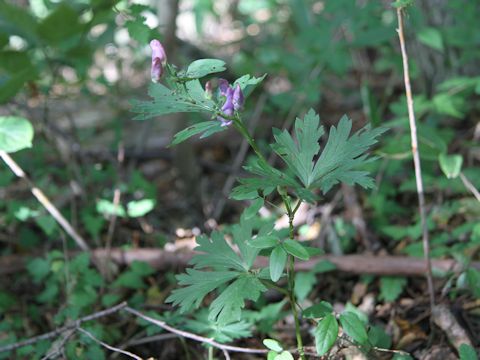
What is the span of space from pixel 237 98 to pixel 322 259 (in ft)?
3.56

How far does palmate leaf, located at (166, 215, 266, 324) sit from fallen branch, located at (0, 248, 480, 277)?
2.48 ft

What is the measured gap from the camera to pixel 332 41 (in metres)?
3.28

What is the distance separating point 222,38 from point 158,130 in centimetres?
248

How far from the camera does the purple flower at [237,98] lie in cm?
Result: 144

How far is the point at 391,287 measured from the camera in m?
2.17

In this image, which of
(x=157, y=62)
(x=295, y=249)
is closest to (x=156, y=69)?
(x=157, y=62)

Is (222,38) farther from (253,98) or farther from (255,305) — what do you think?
(255,305)

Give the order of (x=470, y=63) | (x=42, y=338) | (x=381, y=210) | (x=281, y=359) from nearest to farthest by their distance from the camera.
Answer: (x=281, y=359) → (x=42, y=338) → (x=381, y=210) → (x=470, y=63)

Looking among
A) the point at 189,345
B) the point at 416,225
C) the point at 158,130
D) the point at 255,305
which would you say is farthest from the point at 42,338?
the point at 158,130

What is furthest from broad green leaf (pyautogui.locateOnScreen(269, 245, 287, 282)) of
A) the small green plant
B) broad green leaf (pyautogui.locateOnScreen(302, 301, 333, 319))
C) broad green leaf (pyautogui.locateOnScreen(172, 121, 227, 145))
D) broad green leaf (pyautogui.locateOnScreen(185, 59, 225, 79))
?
broad green leaf (pyautogui.locateOnScreen(185, 59, 225, 79))

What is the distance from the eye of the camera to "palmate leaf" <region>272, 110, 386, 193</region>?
145cm

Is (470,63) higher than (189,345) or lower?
higher

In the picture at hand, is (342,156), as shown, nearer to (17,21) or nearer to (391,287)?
(391,287)

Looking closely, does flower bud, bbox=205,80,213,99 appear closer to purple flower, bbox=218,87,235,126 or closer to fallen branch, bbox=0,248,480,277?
purple flower, bbox=218,87,235,126
